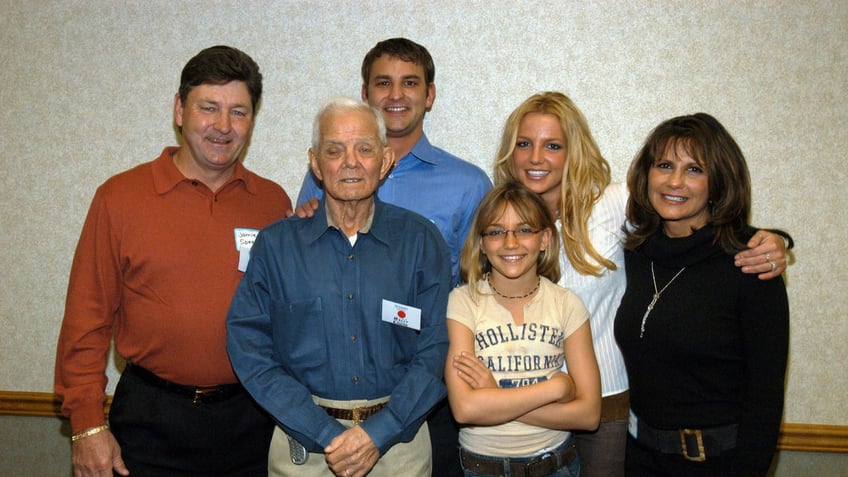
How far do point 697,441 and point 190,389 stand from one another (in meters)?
1.89

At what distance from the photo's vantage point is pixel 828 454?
352 centimetres

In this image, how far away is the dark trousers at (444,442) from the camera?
2.72 metres

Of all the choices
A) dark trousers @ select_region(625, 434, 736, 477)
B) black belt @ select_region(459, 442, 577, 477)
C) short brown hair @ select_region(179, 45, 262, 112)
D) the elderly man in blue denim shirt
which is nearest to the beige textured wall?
short brown hair @ select_region(179, 45, 262, 112)

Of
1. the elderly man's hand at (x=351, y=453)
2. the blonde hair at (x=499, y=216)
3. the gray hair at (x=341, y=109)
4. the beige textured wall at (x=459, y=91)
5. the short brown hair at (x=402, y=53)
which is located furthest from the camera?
the beige textured wall at (x=459, y=91)

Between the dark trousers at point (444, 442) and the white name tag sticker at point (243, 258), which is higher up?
the white name tag sticker at point (243, 258)

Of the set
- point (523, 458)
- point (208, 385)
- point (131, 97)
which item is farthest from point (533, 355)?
point (131, 97)

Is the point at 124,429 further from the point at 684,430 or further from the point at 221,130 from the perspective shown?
the point at 684,430

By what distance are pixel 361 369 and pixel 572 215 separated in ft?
3.48

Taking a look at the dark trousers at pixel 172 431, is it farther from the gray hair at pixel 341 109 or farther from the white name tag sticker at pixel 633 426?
the white name tag sticker at pixel 633 426

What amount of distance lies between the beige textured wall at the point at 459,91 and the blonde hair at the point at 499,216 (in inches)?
49.7

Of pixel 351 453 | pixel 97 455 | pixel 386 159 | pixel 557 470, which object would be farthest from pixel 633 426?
pixel 97 455

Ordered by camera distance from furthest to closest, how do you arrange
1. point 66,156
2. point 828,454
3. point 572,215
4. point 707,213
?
point 66,156, point 828,454, point 572,215, point 707,213

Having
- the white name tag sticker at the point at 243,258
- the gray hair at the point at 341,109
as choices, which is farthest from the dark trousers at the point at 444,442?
the gray hair at the point at 341,109

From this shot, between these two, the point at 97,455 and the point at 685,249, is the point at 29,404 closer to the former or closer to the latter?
the point at 97,455
